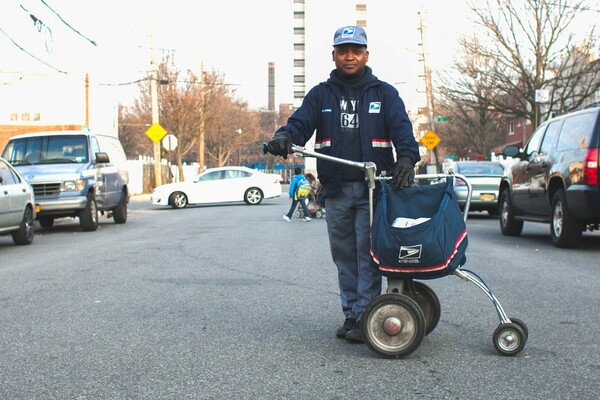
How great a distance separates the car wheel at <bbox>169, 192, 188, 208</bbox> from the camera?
30.0m

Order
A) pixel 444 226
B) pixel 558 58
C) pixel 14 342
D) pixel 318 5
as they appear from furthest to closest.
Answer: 1. pixel 318 5
2. pixel 558 58
3. pixel 14 342
4. pixel 444 226

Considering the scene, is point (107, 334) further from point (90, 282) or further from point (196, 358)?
point (90, 282)

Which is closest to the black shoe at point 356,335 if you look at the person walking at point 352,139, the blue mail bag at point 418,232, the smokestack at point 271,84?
the person walking at point 352,139

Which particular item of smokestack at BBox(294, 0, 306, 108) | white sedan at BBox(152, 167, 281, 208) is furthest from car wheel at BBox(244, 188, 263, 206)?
smokestack at BBox(294, 0, 306, 108)

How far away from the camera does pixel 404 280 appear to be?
17.5 feet

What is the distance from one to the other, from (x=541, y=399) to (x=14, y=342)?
11.5 ft

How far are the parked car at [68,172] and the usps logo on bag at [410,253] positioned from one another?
1283 cm

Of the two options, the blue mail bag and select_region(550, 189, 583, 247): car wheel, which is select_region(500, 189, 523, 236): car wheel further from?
the blue mail bag

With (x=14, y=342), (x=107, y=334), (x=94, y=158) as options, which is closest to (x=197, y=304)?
(x=107, y=334)

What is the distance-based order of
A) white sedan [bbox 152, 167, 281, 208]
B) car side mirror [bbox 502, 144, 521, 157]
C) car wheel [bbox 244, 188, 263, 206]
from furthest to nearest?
car wheel [bbox 244, 188, 263, 206], white sedan [bbox 152, 167, 281, 208], car side mirror [bbox 502, 144, 521, 157]

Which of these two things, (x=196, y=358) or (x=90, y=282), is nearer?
(x=196, y=358)

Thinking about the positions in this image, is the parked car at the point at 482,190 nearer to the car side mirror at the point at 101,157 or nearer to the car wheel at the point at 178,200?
the car side mirror at the point at 101,157

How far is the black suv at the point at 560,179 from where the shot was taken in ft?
37.3

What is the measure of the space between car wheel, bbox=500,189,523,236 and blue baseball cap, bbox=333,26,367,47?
32.5 feet
